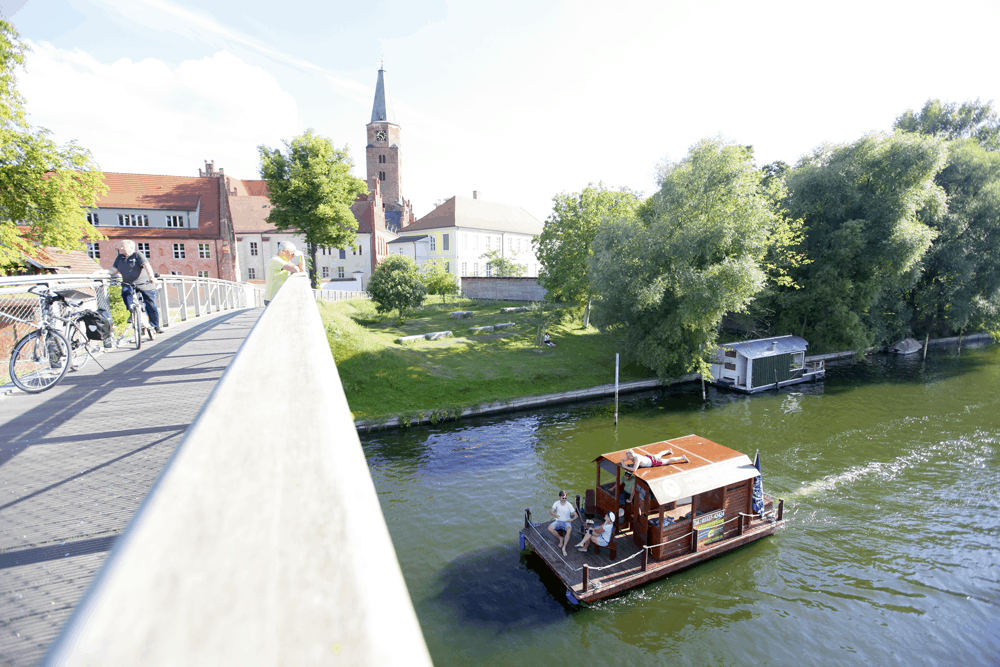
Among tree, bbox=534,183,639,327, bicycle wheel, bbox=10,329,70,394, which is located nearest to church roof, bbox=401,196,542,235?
tree, bbox=534,183,639,327

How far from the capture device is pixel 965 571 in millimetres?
14266

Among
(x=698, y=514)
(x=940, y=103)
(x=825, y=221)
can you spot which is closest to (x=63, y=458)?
(x=698, y=514)

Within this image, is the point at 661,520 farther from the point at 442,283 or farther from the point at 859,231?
the point at 442,283

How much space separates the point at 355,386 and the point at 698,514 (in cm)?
1773

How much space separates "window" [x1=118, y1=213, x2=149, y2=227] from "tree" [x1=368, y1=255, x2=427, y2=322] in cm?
2973

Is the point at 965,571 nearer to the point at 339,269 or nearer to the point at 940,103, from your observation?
the point at 940,103

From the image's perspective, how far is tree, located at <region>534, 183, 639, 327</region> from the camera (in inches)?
1578

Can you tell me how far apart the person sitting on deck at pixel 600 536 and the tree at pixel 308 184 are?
3566 centimetres

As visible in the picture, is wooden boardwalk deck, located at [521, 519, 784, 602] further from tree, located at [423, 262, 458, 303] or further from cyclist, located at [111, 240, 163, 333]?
tree, located at [423, 262, 458, 303]

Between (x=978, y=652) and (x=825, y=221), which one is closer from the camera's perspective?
(x=978, y=652)

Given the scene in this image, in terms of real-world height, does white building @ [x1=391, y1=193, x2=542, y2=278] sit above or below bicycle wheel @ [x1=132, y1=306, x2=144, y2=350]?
above

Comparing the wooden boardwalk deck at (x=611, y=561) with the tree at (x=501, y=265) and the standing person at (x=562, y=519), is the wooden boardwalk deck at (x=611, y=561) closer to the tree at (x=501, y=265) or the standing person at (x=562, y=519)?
the standing person at (x=562, y=519)

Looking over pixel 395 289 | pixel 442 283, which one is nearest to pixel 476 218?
pixel 442 283

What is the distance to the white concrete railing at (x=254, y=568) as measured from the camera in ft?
1.75
